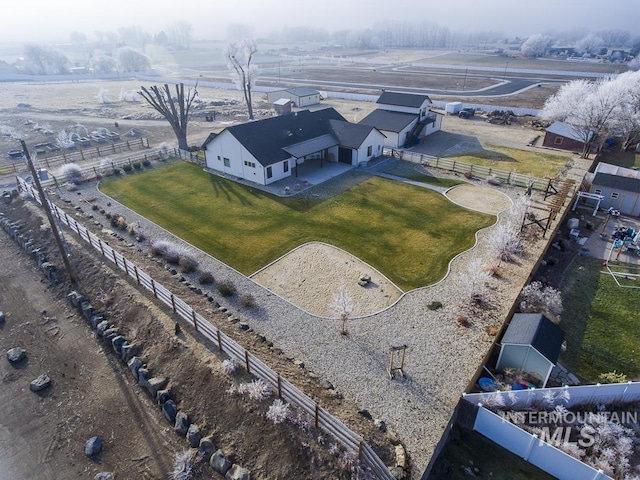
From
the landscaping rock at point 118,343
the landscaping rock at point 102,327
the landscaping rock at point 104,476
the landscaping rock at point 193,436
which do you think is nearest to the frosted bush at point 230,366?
the landscaping rock at point 193,436

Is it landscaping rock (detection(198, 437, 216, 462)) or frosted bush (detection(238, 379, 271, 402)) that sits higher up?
→ frosted bush (detection(238, 379, 271, 402))

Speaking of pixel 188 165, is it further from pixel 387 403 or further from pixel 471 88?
pixel 471 88

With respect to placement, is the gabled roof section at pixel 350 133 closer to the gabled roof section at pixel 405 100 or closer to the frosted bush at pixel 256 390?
the gabled roof section at pixel 405 100

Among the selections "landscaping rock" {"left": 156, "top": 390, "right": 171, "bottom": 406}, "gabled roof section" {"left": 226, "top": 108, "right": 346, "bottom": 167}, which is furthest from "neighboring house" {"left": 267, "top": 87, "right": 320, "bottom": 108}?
"landscaping rock" {"left": 156, "top": 390, "right": 171, "bottom": 406}

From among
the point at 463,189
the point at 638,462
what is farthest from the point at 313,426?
the point at 463,189

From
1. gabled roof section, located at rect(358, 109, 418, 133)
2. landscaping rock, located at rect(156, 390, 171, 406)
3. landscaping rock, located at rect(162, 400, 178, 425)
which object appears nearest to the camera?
landscaping rock, located at rect(162, 400, 178, 425)

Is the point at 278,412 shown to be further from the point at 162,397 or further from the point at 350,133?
the point at 350,133

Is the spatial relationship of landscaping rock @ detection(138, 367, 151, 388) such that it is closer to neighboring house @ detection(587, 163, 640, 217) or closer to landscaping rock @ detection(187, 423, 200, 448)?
landscaping rock @ detection(187, 423, 200, 448)
